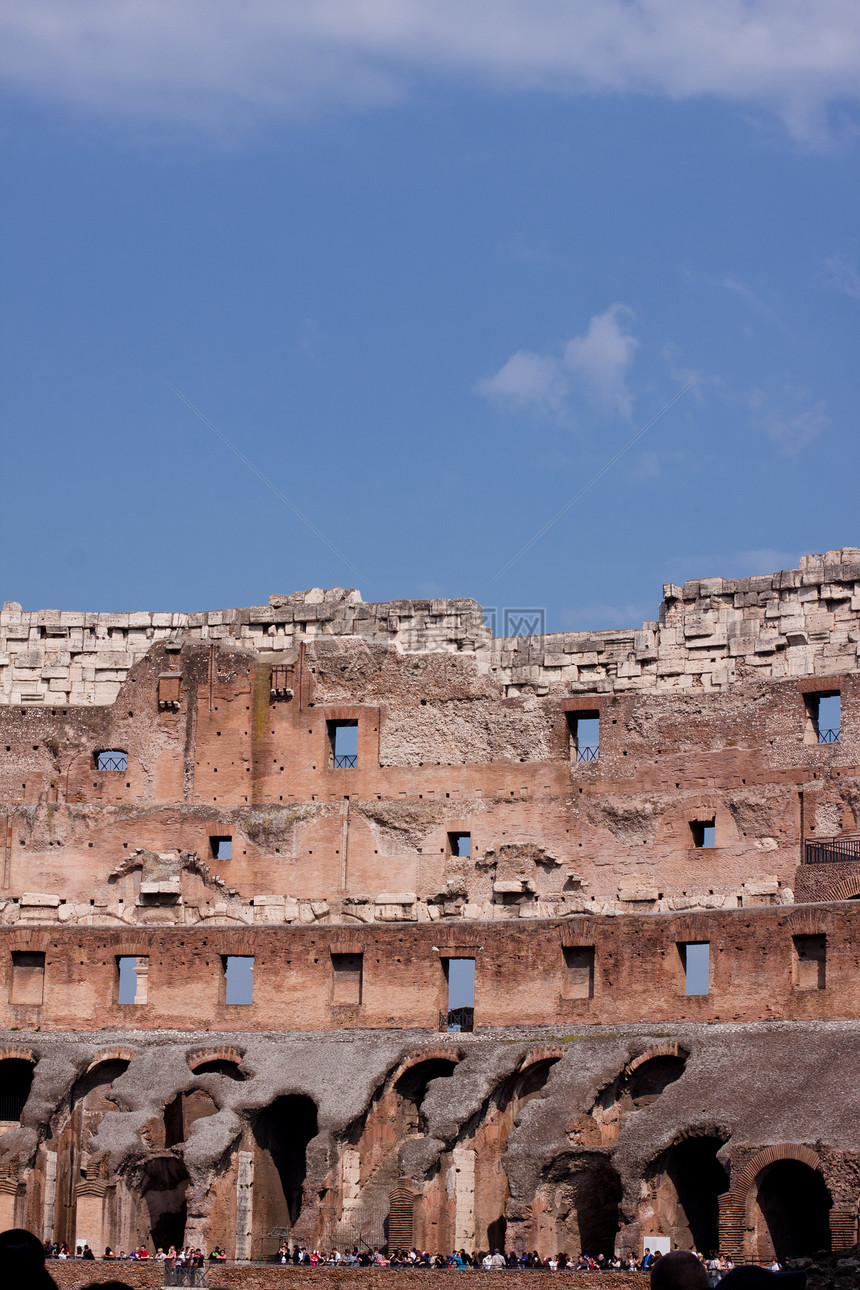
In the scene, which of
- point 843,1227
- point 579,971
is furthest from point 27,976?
point 843,1227

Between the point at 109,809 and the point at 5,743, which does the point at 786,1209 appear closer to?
the point at 109,809

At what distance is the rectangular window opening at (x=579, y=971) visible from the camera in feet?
107

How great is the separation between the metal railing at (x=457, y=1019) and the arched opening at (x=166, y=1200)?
537cm

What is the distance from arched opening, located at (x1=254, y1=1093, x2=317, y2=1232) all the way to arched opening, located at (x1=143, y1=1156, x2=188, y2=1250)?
140 centimetres

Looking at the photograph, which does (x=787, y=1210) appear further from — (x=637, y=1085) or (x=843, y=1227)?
(x=637, y=1085)

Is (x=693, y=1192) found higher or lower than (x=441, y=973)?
lower

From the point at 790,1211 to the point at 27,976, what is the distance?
1594 centimetres

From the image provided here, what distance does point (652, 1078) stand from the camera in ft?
100

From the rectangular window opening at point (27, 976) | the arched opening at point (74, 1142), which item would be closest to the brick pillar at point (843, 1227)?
the arched opening at point (74, 1142)

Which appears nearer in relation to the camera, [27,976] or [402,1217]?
[402,1217]

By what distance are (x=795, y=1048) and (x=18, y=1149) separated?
43.7ft

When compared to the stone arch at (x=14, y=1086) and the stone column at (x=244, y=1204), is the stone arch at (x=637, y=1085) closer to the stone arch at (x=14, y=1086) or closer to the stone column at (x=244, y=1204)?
the stone column at (x=244, y=1204)

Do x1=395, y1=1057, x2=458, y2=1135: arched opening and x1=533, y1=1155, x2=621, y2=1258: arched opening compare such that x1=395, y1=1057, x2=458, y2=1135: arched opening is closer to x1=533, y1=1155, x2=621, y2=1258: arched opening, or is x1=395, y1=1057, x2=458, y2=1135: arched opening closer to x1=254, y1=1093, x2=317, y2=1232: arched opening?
x1=254, y1=1093, x2=317, y2=1232: arched opening

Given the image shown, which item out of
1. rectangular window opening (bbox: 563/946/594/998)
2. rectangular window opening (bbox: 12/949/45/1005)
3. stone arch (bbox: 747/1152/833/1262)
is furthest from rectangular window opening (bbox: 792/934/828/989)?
rectangular window opening (bbox: 12/949/45/1005)
